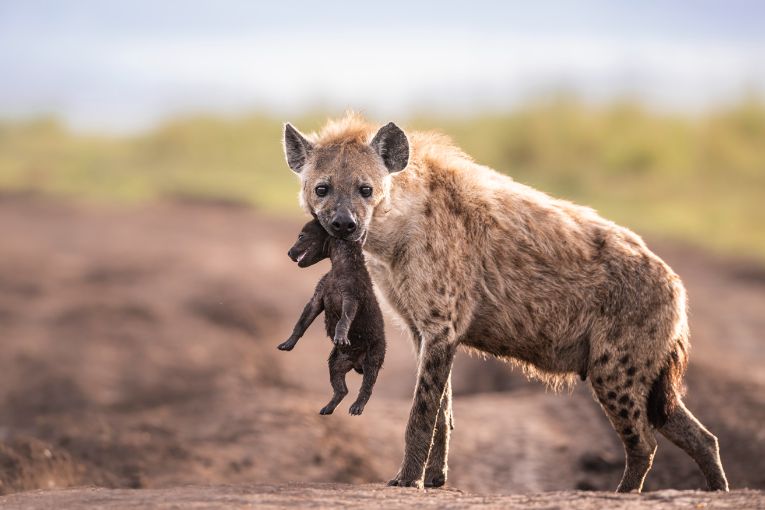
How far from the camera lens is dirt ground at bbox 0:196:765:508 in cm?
709

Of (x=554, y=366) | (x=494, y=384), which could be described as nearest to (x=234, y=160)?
(x=494, y=384)

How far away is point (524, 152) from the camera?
22.5 meters

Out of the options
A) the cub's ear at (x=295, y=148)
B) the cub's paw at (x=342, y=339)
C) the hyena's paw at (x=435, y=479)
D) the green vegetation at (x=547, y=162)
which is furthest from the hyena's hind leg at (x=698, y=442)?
the green vegetation at (x=547, y=162)

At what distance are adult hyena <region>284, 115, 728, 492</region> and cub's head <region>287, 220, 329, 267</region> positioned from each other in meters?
0.12

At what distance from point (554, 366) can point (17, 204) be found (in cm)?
1527

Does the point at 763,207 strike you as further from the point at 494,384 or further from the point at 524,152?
the point at 494,384

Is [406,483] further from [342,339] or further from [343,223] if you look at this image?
[343,223]

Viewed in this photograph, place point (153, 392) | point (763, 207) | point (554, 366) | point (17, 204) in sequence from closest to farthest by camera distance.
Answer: point (554, 366) < point (153, 392) < point (763, 207) < point (17, 204)

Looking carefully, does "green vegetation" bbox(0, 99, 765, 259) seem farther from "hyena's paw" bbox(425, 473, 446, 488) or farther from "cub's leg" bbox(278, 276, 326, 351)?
"cub's leg" bbox(278, 276, 326, 351)

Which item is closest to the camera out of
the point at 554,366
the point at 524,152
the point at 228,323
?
the point at 554,366

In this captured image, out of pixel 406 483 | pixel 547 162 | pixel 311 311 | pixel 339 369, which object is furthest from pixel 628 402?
pixel 547 162

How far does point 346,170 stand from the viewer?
5602 millimetres

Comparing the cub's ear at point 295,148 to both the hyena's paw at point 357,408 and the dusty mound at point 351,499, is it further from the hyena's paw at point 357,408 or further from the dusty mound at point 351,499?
the dusty mound at point 351,499

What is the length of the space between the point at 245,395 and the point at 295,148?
10.1 feet
